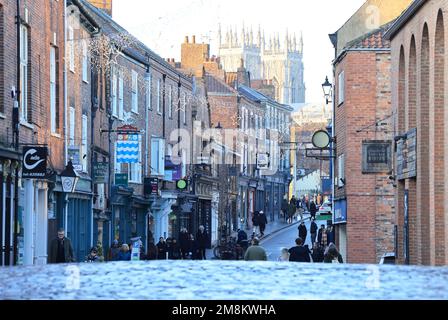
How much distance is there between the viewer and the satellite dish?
40.1 m

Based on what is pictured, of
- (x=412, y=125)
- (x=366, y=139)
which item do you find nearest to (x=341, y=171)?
(x=366, y=139)

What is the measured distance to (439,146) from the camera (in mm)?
25922

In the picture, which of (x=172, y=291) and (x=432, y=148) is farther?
(x=432, y=148)

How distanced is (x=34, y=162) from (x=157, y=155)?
26.5m

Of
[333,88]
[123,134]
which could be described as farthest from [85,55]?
[333,88]

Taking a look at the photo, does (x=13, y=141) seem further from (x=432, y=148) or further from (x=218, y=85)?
(x=218, y=85)

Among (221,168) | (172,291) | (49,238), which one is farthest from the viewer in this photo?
(221,168)

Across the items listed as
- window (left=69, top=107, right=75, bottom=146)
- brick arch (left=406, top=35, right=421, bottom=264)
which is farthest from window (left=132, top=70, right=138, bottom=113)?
brick arch (left=406, top=35, right=421, bottom=264)

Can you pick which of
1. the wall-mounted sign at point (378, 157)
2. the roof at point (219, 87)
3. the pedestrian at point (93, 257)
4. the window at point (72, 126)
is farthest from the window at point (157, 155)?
the roof at point (219, 87)

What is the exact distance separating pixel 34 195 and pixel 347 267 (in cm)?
2236

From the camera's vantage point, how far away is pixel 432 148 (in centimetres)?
2620

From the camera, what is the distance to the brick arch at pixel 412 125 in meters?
29.1

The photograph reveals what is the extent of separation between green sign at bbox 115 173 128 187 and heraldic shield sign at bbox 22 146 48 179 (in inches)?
615

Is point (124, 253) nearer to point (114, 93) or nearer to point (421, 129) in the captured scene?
point (421, 129)
